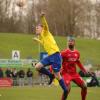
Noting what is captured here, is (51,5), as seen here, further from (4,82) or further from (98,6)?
(4,82)

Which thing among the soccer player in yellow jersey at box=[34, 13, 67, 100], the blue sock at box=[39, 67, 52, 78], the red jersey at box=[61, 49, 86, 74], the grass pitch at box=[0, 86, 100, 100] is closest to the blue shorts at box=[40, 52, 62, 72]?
the soccer player in yellow jersey at box=[34, 13, 67, 100]

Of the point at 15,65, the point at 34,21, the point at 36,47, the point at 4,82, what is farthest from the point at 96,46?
the point at 4,82

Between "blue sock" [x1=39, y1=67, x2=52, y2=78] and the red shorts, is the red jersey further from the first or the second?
"blue sock" [x1=39, y1=67, x2=52, y2=78]

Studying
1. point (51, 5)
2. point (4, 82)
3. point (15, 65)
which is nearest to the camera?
point (4, 82)

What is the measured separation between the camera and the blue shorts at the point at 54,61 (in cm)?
1563

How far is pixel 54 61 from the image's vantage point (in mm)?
15688

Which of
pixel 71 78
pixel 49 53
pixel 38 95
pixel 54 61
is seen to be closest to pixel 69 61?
pixel 71 78

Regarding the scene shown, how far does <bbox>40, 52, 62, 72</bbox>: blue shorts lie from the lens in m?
15.6

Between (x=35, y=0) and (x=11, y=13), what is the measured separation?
5.54 m

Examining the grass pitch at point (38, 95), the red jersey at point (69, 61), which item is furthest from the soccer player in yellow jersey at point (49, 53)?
the grass pitch at point (38, 95)


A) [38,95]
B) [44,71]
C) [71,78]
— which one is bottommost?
[38,95]

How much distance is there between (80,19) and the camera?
88688 millimetres

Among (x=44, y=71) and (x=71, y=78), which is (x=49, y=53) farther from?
(x=71, y=78)

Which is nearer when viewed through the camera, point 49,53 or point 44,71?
point 49,53
